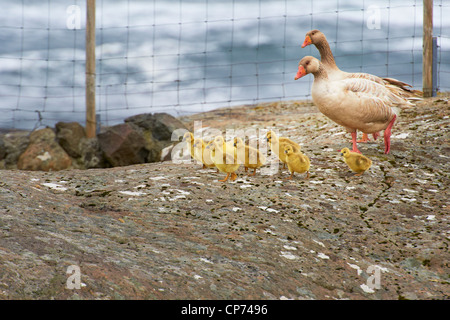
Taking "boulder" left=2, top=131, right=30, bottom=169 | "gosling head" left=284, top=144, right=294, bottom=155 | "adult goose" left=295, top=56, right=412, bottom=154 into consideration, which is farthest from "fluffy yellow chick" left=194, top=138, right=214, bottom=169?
"boulder" left=2, top=131, right=30, bottom=169

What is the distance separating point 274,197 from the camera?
21.5ft

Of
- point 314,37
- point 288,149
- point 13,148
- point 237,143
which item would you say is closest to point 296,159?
point 288,149

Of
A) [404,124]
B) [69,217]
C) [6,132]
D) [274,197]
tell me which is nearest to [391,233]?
[274,197]

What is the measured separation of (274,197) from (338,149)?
9.27ft

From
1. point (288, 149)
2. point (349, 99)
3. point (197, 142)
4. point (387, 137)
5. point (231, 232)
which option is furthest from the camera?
point (387, 137)

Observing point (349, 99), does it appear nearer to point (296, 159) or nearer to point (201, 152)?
point (296, 159)

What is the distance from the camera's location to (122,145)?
13.2m

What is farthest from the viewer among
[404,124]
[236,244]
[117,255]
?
[404,124]

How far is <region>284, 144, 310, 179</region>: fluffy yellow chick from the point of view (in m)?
7.02

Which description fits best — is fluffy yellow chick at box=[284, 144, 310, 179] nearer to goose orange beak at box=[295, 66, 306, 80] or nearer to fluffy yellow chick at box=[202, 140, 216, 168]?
fluffy yellow chick at box=[202, 140, 216, 168]

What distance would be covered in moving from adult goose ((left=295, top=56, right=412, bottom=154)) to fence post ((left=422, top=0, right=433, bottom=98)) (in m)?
6.01

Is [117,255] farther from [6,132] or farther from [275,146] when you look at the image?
[6,132]

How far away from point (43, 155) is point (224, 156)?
7904 millimetres

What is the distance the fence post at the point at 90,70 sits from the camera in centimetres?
1340
